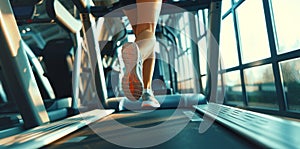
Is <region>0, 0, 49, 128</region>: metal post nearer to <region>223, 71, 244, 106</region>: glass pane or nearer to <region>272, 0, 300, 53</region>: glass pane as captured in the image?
<region>272, 0, 300, 53</region>: glass pane

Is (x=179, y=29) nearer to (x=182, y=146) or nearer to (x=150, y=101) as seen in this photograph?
(x=150, y=101)

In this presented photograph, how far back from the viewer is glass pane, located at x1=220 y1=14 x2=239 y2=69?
3766 millimetres

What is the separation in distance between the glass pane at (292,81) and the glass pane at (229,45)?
1270 millimetres

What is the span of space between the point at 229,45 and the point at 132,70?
9.39 ft

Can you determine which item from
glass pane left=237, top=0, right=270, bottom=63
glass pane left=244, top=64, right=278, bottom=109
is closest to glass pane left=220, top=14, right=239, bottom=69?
glass pane left=237, top=0, right=270, bottom=63

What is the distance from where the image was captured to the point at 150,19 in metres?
1.88

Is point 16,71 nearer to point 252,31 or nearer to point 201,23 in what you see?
point 252,31

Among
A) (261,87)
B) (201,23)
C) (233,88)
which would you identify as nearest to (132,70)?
(261,87)

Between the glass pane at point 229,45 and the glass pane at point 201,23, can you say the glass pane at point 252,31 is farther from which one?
the glass pane at point 201,23

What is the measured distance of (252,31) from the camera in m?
3.05

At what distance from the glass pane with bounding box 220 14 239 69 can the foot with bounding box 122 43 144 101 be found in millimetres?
2403

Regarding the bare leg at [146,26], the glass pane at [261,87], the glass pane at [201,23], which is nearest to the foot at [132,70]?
Answer: the bare leg at [146,26]

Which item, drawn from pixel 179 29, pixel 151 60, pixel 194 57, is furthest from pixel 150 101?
pixel 179 29

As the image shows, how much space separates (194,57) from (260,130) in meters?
2.15
